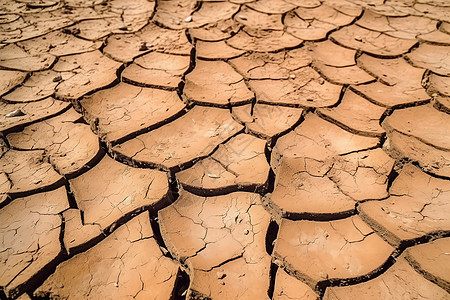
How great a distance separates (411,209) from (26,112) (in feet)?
6.44

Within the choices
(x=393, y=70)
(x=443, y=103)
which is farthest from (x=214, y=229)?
(x=393, y=70)

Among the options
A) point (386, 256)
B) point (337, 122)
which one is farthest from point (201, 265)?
point (337, 122)

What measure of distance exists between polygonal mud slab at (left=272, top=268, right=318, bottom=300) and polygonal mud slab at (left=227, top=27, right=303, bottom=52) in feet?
5.31

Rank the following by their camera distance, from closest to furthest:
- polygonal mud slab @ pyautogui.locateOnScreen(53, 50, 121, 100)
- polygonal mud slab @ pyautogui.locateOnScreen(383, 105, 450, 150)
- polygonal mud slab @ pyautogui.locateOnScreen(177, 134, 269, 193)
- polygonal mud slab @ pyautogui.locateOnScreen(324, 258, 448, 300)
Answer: polygonal mud slab @ pyautogui.locateOnScreen(324, 258, 448, 300) < polygonal mud slab @ pyautogui.locateOnScreen(177, 134, 269, 193) < polygonal mud slab @ pyautogui.locateOnScreen(383, 105, 450, 150) < polygonal mud slab @ pyautogui.locateOnScreen(53, 50, 121, 100)

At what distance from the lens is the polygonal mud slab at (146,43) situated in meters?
2.34

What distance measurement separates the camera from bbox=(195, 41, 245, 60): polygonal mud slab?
2309 mm

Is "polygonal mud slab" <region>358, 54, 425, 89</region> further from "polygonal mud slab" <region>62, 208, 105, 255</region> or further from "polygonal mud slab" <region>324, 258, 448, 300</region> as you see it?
"polygonal mud slab" <region>62, 208, 105, 255</region>

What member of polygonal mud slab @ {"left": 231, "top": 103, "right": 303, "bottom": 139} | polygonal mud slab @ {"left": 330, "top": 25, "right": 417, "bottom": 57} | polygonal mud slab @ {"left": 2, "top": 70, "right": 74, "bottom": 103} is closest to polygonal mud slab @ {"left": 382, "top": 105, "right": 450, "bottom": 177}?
polygonal mud slab @ {"left": 231, "top": 103, "right": 303, "bottom": 139}

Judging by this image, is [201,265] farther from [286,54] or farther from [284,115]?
[286,54]

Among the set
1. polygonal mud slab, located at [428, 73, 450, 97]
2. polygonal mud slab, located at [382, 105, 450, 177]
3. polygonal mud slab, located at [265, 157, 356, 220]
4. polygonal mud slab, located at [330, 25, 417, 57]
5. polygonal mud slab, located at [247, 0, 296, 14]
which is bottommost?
polygonal mud slab, located at [265, 157, 356, 220]

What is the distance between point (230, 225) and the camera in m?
1.40

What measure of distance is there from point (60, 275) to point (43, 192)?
0.43 m

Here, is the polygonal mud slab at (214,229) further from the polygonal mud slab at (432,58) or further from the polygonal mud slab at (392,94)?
the polygonal mud slab at (432,58)

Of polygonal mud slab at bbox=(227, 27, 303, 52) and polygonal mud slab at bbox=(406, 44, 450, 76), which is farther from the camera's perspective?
polygonal mud slab at bbox=(227, 27, 303, 52)
